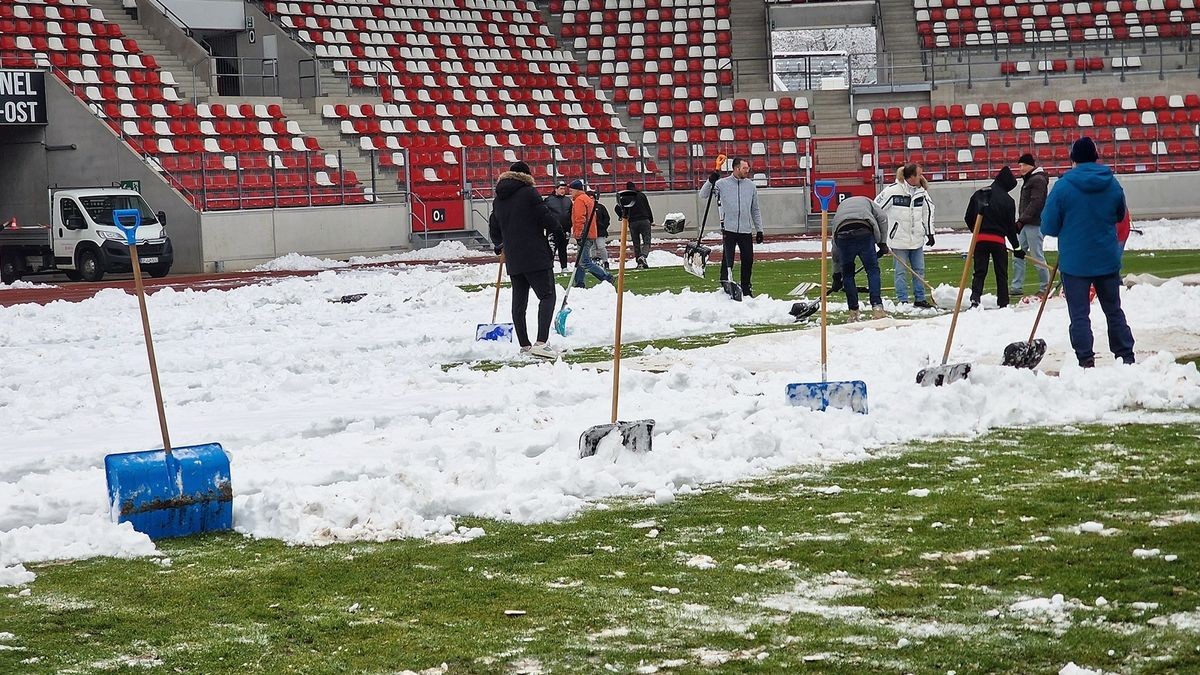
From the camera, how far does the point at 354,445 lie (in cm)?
967

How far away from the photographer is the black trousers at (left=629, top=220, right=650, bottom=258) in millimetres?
28633

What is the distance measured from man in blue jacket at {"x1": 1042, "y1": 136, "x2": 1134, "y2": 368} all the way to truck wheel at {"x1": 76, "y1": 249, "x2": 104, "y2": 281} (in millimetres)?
22488

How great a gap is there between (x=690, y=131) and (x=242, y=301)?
849 inches

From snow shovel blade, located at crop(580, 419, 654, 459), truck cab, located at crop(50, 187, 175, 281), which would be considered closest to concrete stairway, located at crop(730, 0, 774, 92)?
truck cab, located at crop(50, 187, 175, 281)

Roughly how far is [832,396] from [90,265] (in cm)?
2359

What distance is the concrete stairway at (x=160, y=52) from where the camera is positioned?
36.9m

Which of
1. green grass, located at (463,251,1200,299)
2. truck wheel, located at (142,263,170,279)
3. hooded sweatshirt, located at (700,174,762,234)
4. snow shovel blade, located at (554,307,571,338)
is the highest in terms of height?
hooded sweatshirt, located at (700,174,762,234)

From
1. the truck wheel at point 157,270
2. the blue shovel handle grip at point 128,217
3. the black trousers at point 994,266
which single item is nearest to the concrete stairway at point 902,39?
the truck wheel at point 157,270

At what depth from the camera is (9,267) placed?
30.8 m

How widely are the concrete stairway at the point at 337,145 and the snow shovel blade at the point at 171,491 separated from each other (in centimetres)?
2853

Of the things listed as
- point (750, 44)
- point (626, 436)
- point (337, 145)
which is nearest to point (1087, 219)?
point (626, 436)

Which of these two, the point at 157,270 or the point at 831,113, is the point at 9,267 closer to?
the point at 157,270

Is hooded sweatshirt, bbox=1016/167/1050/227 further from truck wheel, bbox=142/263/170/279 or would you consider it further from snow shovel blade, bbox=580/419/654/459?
truck wheel, bbox=142/263/170/279

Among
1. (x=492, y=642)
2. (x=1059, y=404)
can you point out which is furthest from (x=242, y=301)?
(x=492, y=642)
